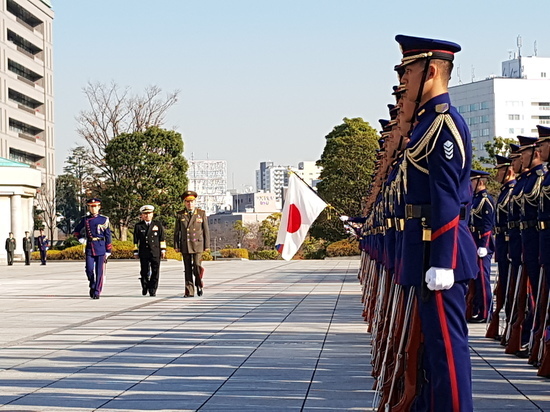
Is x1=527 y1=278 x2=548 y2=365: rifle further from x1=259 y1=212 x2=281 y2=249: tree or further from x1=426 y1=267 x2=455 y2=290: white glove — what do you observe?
x1=259 y1=212 x2=281 y2=249: tree

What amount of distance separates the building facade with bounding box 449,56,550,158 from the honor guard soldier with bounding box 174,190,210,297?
133 m

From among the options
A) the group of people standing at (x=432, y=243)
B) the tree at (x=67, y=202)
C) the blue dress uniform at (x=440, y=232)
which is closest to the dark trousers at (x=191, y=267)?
the group of people standing at (x=432, y=243)

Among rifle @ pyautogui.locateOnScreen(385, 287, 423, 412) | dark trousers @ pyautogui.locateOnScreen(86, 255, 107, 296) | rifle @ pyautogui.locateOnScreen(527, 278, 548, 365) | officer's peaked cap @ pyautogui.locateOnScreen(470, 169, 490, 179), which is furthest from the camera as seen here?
dark trousers @ pyautogui.locateOnScreen(86, 255, 107, 296)

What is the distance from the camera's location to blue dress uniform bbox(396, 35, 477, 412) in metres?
5.32

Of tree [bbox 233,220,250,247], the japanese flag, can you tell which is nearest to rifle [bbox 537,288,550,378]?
the japanese flag

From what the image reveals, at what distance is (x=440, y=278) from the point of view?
5.26 meters

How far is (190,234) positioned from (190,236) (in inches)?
1.5

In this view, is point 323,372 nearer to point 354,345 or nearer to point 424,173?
point 354,345

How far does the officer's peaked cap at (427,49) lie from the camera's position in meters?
5.64

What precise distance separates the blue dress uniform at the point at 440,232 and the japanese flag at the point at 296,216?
40.4 ft

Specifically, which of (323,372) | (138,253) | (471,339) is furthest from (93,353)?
(138,253)

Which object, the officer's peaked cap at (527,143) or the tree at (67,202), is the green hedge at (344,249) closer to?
the officer's peaked cap at (527,143)

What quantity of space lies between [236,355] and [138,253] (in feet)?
34.3

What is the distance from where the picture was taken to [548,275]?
27.8 ft
